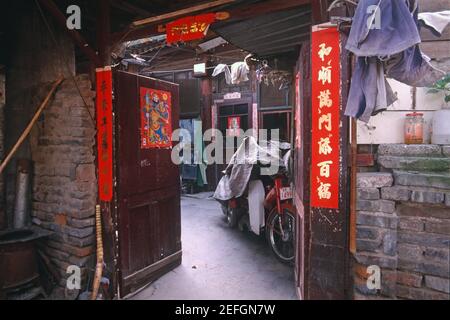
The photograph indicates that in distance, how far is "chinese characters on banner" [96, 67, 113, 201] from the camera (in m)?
3.93

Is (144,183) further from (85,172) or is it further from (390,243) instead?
(390,243)

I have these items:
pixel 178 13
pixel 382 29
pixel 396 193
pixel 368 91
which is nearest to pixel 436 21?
pixel 382 29

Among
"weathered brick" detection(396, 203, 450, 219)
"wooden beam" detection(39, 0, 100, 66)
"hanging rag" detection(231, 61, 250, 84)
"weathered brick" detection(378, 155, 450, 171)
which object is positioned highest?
"hanging rag" detection(231, 61, 250, 84)

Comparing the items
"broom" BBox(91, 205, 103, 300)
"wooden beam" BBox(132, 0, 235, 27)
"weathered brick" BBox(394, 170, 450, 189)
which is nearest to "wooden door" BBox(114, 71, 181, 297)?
"broom" BBox(91, 205, 103, 300)

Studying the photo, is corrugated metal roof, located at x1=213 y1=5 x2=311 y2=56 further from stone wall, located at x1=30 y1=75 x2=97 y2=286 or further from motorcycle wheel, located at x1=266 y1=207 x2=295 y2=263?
motorcycle wheel, located at x1=266 y1=207 x2=295 y2=263

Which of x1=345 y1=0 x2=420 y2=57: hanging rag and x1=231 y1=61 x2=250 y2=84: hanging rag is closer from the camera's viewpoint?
x1=345 y1=0 x2=420 y2=57: hanging rag

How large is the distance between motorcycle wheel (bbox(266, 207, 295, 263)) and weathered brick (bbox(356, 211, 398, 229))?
86.9 inches

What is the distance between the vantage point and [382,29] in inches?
94.3

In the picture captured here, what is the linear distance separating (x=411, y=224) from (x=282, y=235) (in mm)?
2636

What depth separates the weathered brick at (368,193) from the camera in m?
2.83

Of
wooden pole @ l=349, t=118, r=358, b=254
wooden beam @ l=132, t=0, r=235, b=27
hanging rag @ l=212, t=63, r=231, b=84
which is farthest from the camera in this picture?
hanging rag @ l=212, t=63, r=231, b=84

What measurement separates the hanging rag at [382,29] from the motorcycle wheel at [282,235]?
3182mm
